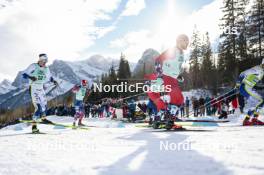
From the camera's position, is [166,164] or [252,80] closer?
[166,164]

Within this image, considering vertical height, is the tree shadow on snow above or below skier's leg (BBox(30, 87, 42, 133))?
below

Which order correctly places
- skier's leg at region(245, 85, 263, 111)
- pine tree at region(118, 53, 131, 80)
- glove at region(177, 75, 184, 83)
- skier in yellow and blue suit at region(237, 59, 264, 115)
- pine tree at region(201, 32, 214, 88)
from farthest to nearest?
pine tree at region(118, 53, 131, 80) < pine tree at region(201, 32, 214, 88) < skier in yellow and blue suit at region(237, 59, 264, 115) < skier's leg at region(245, 85, 263, 111) < glove at region(177, 75, 184, 83)

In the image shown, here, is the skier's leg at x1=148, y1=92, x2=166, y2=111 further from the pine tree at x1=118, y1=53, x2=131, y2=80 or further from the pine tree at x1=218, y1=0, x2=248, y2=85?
the pine tree at x1=118, y1=53, x2=131, y2=80

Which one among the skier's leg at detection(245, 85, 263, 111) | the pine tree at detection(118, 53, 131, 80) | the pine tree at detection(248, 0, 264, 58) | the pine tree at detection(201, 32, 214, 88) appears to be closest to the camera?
the skier's leg at detection(245, 85, 263, 111)

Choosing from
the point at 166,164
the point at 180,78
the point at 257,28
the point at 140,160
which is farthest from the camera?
the point at 257,28

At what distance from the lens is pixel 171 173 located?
9.69 ft

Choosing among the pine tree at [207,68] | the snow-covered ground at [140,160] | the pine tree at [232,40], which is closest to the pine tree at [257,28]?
the pine tree at [232,40]

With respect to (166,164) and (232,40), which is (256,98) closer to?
(166,164)

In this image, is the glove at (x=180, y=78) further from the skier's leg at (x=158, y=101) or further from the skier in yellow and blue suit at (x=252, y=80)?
the skier in yellow and blue suit at (x=252, y=80)

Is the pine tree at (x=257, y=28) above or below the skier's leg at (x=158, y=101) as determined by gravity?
above

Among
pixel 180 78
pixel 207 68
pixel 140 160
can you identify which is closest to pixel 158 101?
pixel 180 78

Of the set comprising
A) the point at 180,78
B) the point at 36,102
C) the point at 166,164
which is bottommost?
the point at 166,164

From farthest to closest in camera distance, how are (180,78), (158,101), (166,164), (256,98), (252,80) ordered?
(252,80), (256,98), (158,101), (180,78), (166,164)

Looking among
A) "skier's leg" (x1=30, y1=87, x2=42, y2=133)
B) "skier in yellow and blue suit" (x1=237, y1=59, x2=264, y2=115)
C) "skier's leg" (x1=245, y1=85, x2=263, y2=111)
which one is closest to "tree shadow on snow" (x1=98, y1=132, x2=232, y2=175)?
"skier's leg" (x1=30, y1=87, x2=42, y2=133)
